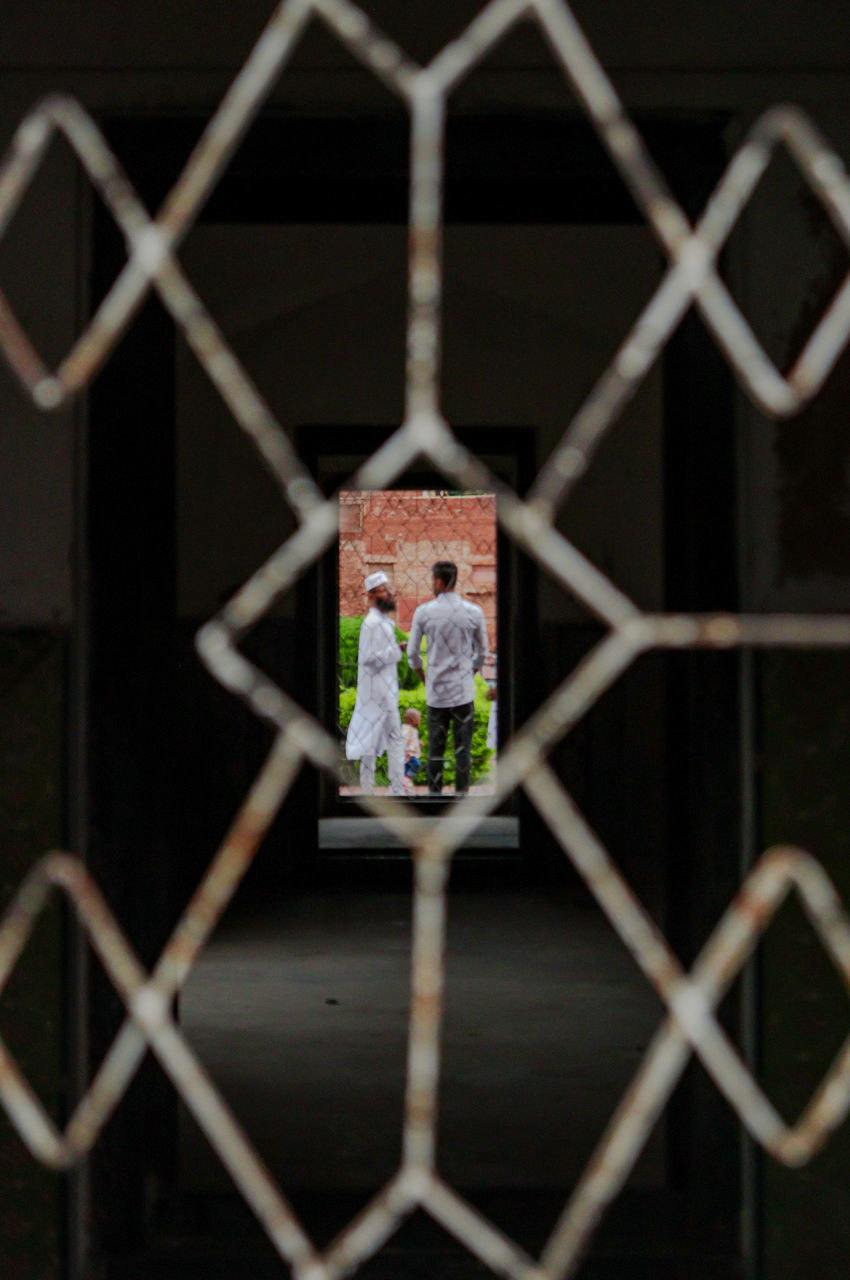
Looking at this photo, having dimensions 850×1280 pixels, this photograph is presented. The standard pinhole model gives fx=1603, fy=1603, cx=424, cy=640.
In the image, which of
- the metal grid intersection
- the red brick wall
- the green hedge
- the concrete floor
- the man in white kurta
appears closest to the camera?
the metal grid intersection

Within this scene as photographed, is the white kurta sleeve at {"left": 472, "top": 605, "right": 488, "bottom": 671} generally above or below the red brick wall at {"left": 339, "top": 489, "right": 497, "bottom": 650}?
below

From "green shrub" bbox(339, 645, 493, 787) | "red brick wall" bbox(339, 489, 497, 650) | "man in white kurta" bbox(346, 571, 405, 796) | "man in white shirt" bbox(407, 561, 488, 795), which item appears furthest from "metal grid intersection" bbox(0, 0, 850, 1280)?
"red brick wall" bbox(339, 489, 497, 650)

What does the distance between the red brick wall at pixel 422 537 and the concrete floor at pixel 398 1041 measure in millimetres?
4034

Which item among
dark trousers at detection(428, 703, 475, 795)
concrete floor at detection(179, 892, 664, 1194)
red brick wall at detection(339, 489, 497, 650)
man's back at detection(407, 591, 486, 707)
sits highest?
red brick wall at detection(339, 489, 497, 650)

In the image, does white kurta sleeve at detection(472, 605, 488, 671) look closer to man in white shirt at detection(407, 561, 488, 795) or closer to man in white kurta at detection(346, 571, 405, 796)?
man in white shirt at detection(407, 561, 488, 795)

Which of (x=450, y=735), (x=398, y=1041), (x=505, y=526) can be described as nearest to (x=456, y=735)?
(x=450, y=735)

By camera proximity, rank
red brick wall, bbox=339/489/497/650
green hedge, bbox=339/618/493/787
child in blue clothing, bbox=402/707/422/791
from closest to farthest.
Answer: green hedge, bbox=339/618/493/787, child in blue clothing, bbox=402/707/422/791, red brick wall, bbox=339/489/497/650

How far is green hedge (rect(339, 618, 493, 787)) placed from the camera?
276 inches

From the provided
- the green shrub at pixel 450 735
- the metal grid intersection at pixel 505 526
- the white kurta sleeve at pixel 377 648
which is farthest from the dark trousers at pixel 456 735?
the metal grid intersection at pixel 505 526

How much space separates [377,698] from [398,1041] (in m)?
3.45

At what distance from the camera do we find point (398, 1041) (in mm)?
2576

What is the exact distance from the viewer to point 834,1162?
4.58ft

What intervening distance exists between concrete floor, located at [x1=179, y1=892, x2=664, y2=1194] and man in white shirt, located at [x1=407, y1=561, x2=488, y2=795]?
152 cm

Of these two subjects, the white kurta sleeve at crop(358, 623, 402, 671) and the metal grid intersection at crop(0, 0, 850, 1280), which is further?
the white kurta sleeve at crop(358, 623, 402, 671)
